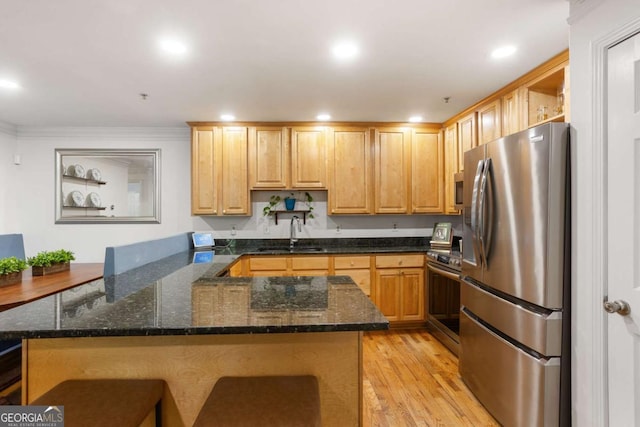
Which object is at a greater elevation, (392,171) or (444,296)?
(392,171)

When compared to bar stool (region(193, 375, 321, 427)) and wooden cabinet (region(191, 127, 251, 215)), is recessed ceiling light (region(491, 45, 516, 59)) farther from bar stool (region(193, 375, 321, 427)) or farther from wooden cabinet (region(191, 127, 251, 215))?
wooden cabinet (region(191, 127, 251, 215))

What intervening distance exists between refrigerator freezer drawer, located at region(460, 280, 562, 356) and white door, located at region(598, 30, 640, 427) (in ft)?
0.72

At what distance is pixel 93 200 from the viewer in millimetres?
4035

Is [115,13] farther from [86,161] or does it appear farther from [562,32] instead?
[86,161]

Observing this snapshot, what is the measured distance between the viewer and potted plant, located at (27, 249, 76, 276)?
2613 mm

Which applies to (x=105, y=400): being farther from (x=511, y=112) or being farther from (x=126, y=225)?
(x=126, y=225)

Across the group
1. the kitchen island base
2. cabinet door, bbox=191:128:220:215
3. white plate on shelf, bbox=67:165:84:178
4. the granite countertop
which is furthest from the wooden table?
white plate on shelf, bbox=67:165:84:178

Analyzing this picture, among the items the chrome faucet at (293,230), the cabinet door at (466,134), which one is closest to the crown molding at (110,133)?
the chrome faucet at (293,230)

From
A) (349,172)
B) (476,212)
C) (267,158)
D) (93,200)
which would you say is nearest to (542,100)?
(476,212)

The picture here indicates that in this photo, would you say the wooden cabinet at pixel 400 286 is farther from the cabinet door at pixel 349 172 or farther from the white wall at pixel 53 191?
the white wall at pixel 53 191

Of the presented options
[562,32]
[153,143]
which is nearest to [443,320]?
[562,32]

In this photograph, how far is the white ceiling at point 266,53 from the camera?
5.61 feet

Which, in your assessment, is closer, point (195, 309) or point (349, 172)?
point (195, 309)

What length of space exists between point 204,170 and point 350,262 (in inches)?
79.5
